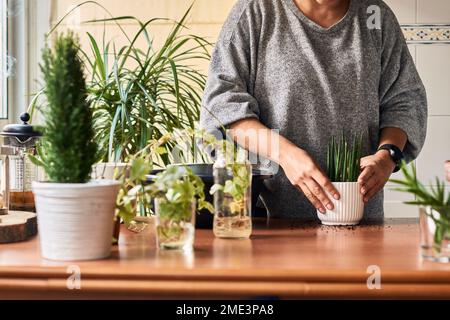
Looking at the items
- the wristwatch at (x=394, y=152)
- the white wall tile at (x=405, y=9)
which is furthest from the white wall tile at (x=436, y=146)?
the wristwatch at (x=394, y=152)

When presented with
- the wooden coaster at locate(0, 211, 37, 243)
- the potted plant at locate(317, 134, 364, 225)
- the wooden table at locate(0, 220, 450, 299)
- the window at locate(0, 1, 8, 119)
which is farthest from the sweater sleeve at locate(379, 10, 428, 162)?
the window at locate(0, 1, 8, 119)

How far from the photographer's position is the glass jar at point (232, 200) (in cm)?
129

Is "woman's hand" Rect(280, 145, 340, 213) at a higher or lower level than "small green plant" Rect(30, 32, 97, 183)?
lower

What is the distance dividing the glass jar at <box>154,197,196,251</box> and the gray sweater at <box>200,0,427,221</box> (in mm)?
679

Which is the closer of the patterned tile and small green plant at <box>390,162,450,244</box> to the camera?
small green plant at <box>390,162,450,244</box>

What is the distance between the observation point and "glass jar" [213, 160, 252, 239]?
129cm

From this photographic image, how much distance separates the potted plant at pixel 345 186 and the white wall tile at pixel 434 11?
186 centimetres

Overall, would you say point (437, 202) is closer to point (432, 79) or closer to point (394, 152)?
point (394, 152)

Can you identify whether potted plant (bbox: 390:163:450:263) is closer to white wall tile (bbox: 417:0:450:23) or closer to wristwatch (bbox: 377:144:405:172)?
wristwatch (bbox: 377:144:405:172)

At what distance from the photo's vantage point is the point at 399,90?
1.87m

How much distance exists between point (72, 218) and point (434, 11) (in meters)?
2.60

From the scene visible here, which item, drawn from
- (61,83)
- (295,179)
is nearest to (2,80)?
(295,179)

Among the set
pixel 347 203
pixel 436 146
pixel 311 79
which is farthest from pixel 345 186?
pixel 436 146

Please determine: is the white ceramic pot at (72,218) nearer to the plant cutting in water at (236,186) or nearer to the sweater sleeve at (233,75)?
the plant cutting in water at (236,186)
